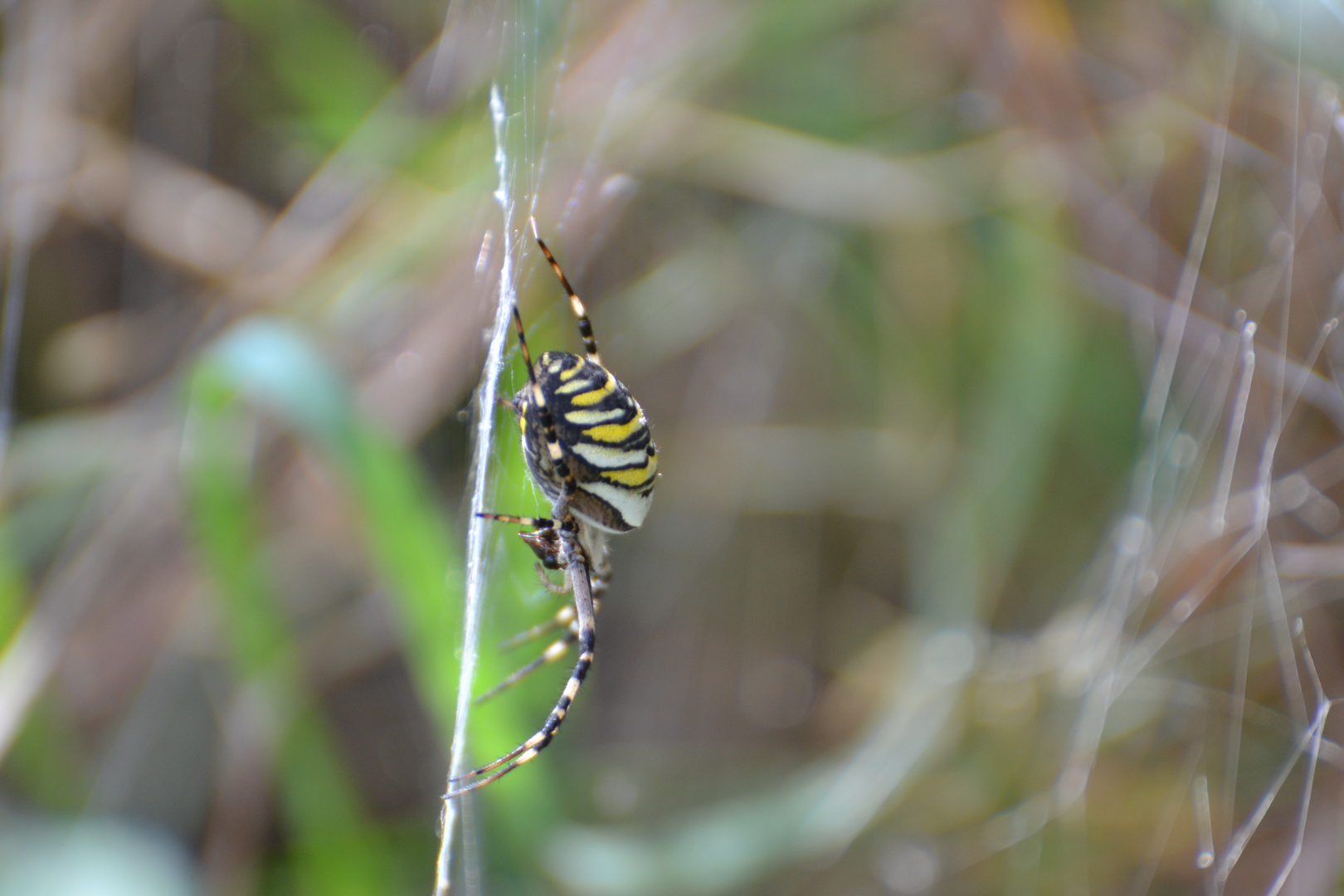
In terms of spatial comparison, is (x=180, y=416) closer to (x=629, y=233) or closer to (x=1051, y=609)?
(x=629, y=233)

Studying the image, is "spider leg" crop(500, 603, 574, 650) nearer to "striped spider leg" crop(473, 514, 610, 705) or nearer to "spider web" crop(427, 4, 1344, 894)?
"striped spider leg" crop(473, 514, 610, 705)

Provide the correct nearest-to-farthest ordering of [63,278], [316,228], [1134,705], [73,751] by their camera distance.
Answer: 1. [1134,705]
2. [73,751]
3. [316,228]
4. [63,278]

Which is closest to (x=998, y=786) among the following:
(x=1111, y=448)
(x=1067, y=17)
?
(x=1111, y=448)

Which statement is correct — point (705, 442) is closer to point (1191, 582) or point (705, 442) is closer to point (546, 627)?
point (546, 627)

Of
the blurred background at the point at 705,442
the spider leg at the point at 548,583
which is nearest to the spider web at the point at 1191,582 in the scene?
the blurred background at the point at 705,442

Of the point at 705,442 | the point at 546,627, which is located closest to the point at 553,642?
the point at 546,627

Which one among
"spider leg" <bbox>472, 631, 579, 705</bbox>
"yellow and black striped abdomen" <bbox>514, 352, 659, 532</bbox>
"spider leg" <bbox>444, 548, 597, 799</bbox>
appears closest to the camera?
"yellow and black striped abdomen" <bbox>514, 352, 659, 532</bbox>

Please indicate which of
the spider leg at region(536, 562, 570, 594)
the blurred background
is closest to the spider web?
the blurred background
